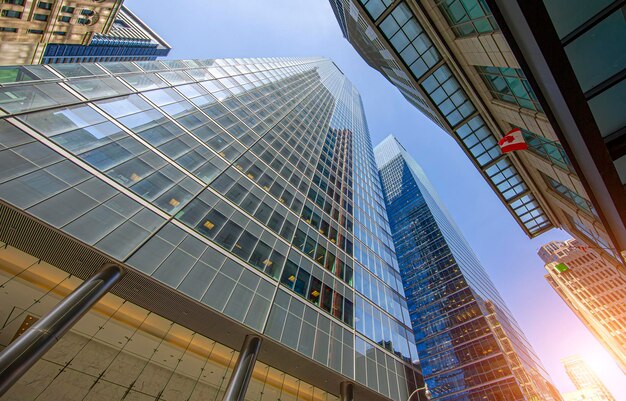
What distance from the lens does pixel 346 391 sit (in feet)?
57.1

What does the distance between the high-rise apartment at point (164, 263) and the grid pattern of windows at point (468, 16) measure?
1902 centimetres

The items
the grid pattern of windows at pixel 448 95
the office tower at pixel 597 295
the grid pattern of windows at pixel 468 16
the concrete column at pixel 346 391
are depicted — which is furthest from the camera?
the office tower at pixel 597 295

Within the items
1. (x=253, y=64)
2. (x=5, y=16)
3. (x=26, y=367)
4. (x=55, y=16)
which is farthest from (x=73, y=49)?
(x=26, y=367)

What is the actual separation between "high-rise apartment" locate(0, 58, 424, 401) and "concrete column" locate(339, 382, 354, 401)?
0.34 feet

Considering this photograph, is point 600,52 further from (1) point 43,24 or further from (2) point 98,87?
(1) point 43,24

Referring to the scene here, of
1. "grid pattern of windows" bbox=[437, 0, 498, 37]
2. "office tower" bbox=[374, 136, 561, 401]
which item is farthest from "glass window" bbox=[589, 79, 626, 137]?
"office tower" bbox=[374, 136, 561, 401]

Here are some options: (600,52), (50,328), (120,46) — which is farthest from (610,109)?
(120,46)

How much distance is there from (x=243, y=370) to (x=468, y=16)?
77.9 feet

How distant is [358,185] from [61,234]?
40.0 metres

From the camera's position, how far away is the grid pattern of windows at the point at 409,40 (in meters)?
19.5

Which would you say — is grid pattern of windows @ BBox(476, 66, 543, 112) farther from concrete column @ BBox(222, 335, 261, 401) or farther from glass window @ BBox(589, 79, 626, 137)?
concrete column @ BBox(222, 335, 261, 401)

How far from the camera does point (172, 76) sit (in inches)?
1061

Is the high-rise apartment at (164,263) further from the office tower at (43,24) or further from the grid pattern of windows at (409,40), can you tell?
the office tower at (43,24)

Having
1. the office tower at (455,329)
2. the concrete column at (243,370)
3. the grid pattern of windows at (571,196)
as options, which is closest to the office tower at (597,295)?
the office tower at (455,329)
